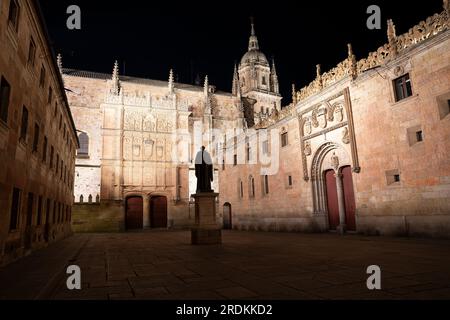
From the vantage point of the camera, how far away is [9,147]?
810 cm

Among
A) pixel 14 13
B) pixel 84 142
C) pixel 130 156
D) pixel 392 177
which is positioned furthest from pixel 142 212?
pixel 14 13

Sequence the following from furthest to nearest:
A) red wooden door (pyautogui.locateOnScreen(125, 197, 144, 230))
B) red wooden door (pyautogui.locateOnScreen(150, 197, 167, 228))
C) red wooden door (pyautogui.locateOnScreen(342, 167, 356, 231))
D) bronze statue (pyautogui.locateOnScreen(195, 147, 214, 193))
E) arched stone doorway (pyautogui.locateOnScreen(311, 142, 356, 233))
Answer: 1. red wooden door (pyautogui.locateOnScreen(150, 197, 167, 228))
2. red wooden door (pyautogui.locateOnScreen(125, 197, 144, 230))
3. arched stone doorway (pyautogui.locateOnScreen(311, 142, 356, 233))
4. red wooden door (pyautogui.locateOnScreen(342, 167, 356, 231))
5. bronze statue (pyautogui.locateOnScreen(195, 147, 214, 193))

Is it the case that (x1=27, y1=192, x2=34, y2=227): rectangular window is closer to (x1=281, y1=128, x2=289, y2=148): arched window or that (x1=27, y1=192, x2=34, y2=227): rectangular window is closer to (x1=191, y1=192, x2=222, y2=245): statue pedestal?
(x1=191, y1=192, x2=222, y2=245): statue pedestal

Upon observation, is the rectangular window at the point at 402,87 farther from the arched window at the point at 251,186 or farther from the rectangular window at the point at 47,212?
the rectangular window at the point at 47,212

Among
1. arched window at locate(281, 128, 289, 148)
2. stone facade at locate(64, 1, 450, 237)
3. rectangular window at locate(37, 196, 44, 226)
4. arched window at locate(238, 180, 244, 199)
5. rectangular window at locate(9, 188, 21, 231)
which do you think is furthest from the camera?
arched window at locate(238, 180, 244, 199)

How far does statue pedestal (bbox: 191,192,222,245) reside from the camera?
12664 mm

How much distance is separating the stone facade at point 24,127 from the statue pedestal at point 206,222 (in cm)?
600

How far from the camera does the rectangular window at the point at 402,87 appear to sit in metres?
12.9

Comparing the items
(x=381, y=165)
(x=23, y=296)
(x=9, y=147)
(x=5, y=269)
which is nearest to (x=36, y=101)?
(x=9, y=147)

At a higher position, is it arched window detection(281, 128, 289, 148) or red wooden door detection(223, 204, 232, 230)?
arched window detection(281, 128, 289, 148)

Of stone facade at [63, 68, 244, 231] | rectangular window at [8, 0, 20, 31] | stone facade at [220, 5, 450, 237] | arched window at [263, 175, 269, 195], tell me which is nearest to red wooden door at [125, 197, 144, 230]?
stone facade at [63, 68, 244, 231]

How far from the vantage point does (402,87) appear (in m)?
13.2

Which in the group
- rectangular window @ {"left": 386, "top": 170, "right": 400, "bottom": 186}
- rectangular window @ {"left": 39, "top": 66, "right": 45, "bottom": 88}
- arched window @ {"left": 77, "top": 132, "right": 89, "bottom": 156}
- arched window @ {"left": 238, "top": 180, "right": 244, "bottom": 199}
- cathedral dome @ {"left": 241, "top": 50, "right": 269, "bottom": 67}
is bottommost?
rectangular window @ {"left": 386, "top": 170, "right": 400, "bottom": 186}

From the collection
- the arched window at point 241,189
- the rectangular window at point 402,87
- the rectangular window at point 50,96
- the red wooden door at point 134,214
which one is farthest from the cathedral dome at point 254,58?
the rectangular window at point 50,96
